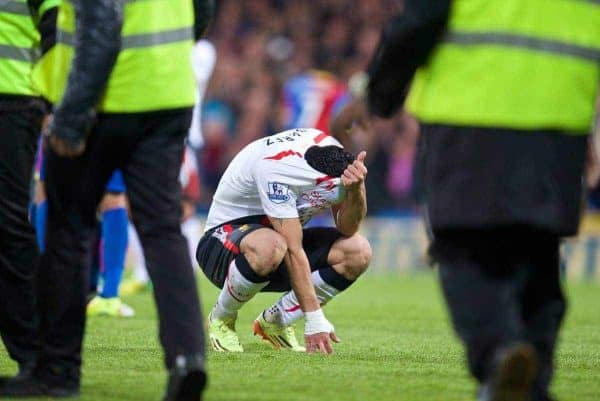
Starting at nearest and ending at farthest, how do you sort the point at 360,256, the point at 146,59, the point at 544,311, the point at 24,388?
the point at 544,311 → the point at 146,59 → the point at 24,388 → the point at 360,256

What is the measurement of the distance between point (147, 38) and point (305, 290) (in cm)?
232

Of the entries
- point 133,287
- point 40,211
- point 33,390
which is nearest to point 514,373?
point 33,390

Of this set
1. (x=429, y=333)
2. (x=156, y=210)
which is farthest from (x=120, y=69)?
(x=429, y=333)

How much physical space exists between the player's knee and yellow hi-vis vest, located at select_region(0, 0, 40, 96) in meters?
2.32

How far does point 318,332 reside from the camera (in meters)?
6.73

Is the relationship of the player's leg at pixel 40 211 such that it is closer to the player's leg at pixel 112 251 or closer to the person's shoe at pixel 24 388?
the player's leg at pixel 112 251

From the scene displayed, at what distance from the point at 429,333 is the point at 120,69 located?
14.1 ft

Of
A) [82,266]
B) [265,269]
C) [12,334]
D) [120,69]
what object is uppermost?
[120,69]

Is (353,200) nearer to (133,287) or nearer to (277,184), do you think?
(277,184)

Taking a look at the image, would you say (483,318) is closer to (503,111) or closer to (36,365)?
(503,111)

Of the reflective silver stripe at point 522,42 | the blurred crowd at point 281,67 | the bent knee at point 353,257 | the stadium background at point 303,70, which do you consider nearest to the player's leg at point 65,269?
the reflective silver stripe at point 522,42

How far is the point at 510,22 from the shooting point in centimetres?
429

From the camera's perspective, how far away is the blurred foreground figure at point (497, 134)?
14.0 feet

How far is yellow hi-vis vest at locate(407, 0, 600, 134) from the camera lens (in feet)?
14.1
